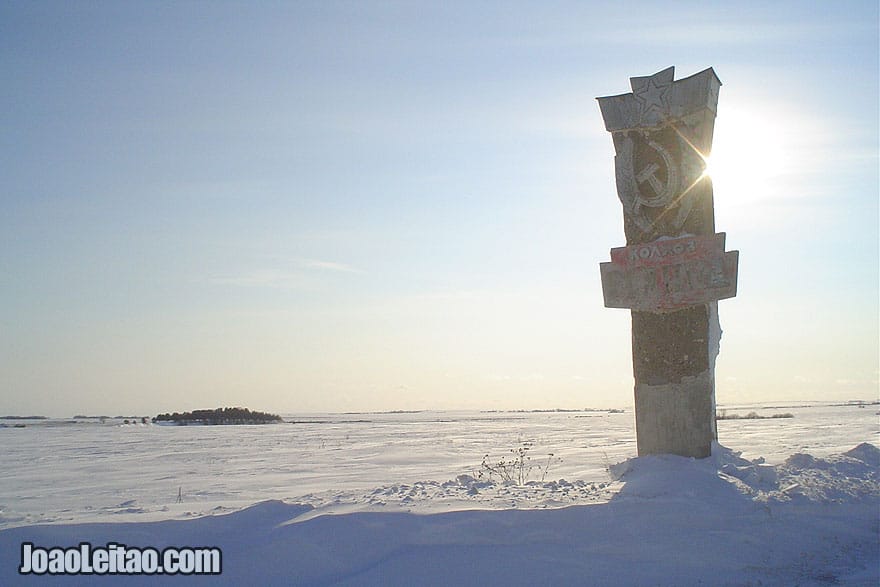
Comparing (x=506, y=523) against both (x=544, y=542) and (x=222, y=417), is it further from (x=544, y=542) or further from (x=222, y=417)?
(x=222, y=417)

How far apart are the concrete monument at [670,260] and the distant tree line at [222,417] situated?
121 feet

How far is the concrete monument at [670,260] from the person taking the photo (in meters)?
10.1

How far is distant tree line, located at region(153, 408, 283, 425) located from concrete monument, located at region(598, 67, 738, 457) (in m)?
36.9

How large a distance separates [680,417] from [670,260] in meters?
2.35

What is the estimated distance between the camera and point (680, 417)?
396 inches

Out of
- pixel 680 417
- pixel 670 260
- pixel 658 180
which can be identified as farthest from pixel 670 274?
pixel 680 417

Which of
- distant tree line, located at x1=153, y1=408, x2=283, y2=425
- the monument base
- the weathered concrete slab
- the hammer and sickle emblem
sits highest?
the hammer and sickle emblem

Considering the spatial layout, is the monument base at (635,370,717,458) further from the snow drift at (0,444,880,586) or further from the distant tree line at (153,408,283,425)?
the distant tree line at (153,408,283,425)

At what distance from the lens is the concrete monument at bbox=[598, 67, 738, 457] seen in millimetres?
10055

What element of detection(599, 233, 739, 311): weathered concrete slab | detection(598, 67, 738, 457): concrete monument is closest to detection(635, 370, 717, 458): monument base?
detection(598, 67, 738, 457): concrete monument

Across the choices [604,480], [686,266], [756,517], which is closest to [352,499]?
[604,480]

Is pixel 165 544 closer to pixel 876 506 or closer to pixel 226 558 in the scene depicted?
pixel 226 558

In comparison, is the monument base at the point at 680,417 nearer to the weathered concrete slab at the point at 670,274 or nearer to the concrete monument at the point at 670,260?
the concrete monument at the point at 670,260

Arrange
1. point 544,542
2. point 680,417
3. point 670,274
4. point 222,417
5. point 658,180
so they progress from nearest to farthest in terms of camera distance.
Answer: point 544,542, point 680,417, point 670,274, point 658,180, point 222,417
